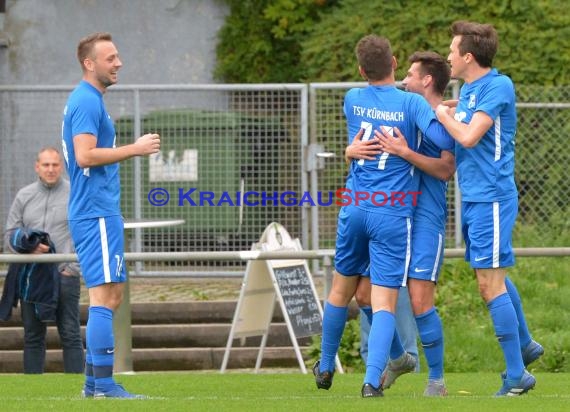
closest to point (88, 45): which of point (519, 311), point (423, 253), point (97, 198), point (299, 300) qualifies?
point (97, 198)

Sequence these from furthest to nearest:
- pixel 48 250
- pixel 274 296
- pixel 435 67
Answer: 1. pixel 274 296
2. pixel 48 250
3. pixel 435 67

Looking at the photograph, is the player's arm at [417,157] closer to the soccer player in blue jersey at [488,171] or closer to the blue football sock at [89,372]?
the soccer player in blue jersey at [488,171]

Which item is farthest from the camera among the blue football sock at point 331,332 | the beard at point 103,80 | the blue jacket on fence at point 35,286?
the blue jacket on fence at point 35,286

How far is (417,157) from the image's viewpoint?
910 centimetres

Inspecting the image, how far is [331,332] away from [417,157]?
52.7 inches

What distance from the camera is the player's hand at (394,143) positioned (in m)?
9.05

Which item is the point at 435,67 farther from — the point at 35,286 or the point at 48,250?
the point at 35,286

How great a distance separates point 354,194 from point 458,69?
97cm

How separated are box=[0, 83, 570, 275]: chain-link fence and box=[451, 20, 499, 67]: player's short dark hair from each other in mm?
7268

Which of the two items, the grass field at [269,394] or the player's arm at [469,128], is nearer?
the grass field at [269,394]

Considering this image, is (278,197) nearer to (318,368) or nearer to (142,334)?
(142,334)

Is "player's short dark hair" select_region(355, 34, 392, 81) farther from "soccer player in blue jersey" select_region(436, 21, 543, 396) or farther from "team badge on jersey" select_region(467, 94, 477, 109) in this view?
"team badge on jersey" select_region(467, 94, 477, 109)

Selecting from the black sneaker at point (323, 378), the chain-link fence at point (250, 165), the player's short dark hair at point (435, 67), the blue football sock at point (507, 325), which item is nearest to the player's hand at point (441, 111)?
the player's short dark hair at point (435, 67)

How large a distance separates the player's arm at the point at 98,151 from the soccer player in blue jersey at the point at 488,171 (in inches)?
69.6
